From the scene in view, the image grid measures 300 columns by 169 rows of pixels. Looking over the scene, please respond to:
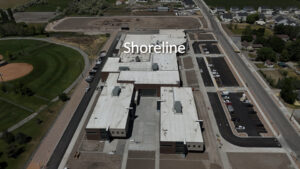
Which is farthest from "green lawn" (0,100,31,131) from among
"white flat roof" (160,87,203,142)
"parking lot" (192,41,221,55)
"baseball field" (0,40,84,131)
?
"parking lot" (192,41,221,55)

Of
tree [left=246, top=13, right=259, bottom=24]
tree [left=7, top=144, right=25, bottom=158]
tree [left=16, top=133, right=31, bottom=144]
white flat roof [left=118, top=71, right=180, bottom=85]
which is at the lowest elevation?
tree [left=7, top=144, right=25, bottom=158]

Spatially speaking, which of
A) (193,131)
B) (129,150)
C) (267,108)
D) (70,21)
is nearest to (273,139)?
(267,108)

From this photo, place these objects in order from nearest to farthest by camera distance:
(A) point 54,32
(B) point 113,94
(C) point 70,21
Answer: (B) point 113,94 < (A) point 54,32 < (C) point 70,21

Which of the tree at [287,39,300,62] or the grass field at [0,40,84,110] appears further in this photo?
the tree at [287,39,300,62]

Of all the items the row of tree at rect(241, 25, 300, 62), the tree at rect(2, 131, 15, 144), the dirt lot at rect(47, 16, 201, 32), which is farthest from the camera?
the dirt lot at rect(47, 16, 201, 32)

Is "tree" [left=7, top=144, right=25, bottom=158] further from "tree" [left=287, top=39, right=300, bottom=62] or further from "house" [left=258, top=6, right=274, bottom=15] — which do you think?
"house" [left=258, top=6, right=274, bottom=15]

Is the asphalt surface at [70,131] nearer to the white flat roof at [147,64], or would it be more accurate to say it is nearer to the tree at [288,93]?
the white flat roof at [147,64]

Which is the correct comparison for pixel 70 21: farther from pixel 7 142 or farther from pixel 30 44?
pixel 7 142
